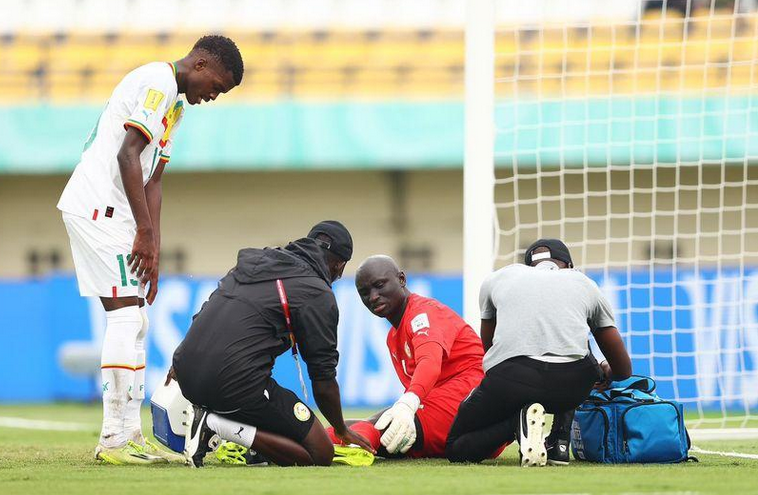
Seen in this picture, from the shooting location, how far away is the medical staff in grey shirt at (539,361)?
5.85 meters

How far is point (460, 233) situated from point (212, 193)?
171 inches

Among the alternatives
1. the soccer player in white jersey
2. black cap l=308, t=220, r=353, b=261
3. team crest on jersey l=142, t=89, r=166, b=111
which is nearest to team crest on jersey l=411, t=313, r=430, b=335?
black cap l=308, t=220, r=353, b=261

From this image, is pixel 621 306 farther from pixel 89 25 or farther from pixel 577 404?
pixel 89 25

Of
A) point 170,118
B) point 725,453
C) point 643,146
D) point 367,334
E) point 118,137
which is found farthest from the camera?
point 643,146

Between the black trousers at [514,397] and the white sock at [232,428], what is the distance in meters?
1.16

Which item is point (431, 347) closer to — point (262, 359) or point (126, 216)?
point (262, 359)

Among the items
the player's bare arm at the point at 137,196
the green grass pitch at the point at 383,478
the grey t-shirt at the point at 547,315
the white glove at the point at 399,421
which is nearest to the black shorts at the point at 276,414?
the green grass pitch at the point at 383,478

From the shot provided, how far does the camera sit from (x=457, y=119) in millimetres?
18391

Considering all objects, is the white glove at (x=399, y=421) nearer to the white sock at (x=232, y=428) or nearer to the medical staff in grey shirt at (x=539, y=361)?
the medical staff in grey shirt at (x=539, y=361)

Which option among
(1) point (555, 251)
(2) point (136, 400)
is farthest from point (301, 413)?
(1) point (555, 251)

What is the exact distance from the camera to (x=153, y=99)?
233 inches

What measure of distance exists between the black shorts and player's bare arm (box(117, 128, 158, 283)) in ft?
2.85

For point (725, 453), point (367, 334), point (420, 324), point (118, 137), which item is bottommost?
point (725, 453)

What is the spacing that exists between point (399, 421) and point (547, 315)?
93cm
